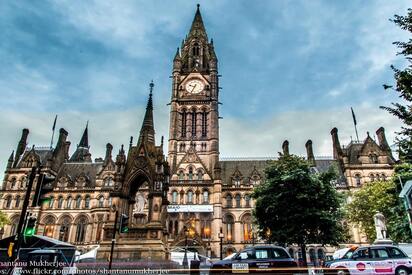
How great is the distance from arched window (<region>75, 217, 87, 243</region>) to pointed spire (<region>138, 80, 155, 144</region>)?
31.5m

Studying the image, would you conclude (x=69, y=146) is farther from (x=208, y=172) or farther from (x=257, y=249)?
(x=257, y=249)

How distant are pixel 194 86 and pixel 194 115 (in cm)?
712

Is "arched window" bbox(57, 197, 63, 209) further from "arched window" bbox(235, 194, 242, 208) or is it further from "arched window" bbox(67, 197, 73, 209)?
"arched window" bbox(235, 194, 242, 208)

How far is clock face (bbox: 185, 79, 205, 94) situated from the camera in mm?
59606

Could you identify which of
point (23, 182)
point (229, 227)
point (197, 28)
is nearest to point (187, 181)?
point (229, 227)

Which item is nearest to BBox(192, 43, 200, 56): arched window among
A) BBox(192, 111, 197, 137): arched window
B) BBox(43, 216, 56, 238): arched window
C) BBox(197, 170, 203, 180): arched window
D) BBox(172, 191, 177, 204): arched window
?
BBox(192, 111, 197, 137): arched window

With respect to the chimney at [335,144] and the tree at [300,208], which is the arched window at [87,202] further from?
the chimney at [335,144]

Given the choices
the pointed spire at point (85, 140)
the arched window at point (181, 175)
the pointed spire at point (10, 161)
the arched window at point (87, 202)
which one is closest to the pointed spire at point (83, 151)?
the pointed spire at point (85, 140)

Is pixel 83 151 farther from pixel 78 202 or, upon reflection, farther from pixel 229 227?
pixel 229 227

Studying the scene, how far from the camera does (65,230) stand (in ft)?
A: 159

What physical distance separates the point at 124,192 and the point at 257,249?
12.2m

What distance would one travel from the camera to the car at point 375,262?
13234 mm

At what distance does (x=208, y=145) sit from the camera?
5322 centimetres

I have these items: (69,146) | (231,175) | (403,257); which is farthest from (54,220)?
(403,257)
